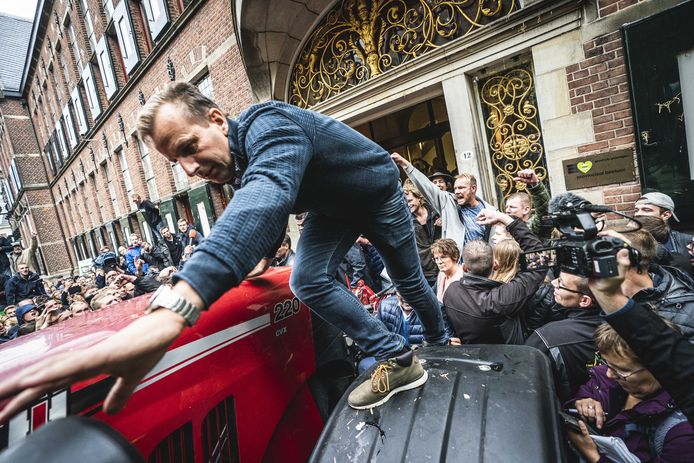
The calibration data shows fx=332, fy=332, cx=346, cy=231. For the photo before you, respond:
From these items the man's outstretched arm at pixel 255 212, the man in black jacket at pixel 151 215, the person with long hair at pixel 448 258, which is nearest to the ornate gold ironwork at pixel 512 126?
the person with long hair at pixel 448 258

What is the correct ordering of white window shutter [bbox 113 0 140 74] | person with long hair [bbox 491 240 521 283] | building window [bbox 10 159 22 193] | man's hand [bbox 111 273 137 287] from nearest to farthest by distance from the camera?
person with long hair [bbox 491 240 521 283]
man's hand [bbox 111 273 137 287]
white window shutter [bbox 113 0 140 74]
building window [bbox 10 159 22 193]

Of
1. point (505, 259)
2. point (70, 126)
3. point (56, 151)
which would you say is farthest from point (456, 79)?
point (56, 151)

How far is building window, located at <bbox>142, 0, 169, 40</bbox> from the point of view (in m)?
8.38

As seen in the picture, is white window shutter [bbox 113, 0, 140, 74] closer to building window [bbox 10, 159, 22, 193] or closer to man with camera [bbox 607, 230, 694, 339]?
man with camera [bbox 607, 230, 694, 339]

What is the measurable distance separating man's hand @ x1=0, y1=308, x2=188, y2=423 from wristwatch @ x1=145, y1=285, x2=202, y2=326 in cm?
1

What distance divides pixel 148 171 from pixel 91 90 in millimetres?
5946

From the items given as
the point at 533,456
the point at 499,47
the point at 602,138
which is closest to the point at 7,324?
the point at 533,456

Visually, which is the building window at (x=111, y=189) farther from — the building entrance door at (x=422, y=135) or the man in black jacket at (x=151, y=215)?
the building entrance door at (x=422, y=135)

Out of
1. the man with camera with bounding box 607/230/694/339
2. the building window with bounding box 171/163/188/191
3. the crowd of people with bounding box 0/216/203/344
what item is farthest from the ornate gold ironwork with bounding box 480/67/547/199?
the building window with bounding box 171/163/188/191

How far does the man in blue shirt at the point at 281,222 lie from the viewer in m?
0.65

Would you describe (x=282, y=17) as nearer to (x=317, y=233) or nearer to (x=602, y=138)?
(x=602, y=138)

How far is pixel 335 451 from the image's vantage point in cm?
100

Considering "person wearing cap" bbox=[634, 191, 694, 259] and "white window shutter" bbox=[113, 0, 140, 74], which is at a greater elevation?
"white window shutter" bbox=[113, 0, 140, 74]

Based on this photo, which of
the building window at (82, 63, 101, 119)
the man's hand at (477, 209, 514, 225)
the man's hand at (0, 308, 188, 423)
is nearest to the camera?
the man's hand at (0, 308, 188, 423)
